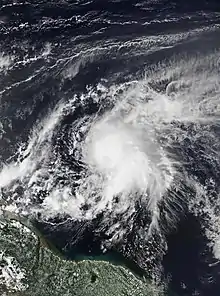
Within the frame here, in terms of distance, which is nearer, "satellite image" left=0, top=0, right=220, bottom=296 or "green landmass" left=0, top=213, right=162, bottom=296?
"green landmass" left=0, top=213, right=162, bottom=296

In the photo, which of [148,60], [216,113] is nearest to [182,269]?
[216,113]

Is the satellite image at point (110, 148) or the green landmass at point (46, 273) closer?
the green landmass at point (46, 273)

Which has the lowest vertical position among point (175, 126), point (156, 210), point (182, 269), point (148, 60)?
point (182, 269)

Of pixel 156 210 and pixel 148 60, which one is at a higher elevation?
pixel 148 60

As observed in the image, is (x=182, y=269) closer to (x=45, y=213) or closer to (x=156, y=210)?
(x=156, y=210)

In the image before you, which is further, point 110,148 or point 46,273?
point 110,148

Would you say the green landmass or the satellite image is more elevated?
the satellite image

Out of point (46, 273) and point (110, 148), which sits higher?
point (110, 148)

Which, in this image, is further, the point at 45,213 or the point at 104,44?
the point at 104,44
